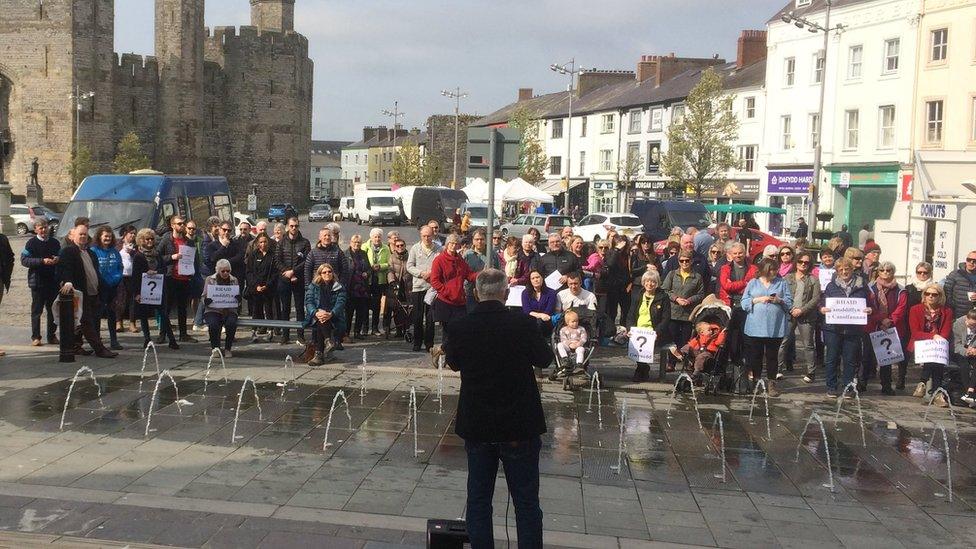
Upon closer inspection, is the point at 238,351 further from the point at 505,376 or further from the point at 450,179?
the point at 450,179

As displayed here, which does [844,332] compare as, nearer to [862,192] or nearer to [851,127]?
[862,192]

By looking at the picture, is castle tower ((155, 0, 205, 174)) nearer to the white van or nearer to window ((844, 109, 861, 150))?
the white van

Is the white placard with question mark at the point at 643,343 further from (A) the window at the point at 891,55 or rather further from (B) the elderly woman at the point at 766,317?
(A) the window at the point at 891,55

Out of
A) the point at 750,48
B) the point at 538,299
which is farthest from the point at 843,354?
the point at 750,48

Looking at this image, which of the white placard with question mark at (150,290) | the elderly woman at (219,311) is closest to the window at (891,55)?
the elderly woman at (219,311)

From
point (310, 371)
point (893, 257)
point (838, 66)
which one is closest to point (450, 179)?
point (838, 66)

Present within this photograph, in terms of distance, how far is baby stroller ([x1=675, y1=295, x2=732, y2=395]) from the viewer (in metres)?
11.4

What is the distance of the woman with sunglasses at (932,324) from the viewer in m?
11.7

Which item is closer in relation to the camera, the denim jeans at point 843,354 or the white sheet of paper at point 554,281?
the denim jeans at point 843,354

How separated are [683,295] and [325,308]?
4618 mm

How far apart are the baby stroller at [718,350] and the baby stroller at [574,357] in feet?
3.90

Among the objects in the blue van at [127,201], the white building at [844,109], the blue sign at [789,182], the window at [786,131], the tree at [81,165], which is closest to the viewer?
the blue van at [127,201]

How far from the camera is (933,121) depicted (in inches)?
1512

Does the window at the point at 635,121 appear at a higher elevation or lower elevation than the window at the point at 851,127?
higher
